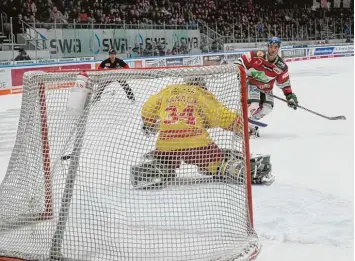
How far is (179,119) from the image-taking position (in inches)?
113

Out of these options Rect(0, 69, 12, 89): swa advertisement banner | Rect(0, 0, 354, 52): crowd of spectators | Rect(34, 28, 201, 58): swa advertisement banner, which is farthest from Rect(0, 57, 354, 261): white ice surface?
Rect(0, 0, 354, 52): crowd of spectators

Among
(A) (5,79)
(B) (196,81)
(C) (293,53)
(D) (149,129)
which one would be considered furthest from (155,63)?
(B) (196,81)

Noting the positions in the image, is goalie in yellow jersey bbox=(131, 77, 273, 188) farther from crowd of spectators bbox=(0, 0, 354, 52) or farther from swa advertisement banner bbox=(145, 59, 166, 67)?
swa advertisement banner bbox=(145, 59, 166, 67)

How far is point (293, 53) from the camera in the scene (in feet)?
71.3

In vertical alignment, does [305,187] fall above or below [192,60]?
below

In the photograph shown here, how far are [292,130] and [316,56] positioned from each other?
16.9 metres

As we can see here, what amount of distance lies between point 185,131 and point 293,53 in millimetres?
19553

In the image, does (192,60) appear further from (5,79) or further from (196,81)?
(196,81)

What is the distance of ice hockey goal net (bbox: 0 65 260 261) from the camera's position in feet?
8.04

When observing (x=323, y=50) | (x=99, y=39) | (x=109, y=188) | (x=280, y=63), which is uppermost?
(x=99, y=39)

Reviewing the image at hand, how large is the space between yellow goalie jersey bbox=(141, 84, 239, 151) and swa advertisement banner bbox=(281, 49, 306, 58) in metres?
18.7

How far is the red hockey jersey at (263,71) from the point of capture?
564cm

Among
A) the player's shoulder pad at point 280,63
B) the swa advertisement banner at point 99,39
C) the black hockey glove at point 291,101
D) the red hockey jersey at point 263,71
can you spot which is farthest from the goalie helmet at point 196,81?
the swa advertisement banner at point 99,39

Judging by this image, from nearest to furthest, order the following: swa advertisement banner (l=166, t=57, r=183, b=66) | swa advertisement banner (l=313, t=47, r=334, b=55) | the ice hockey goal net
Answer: the ice hockey goal net → swa advertisement banner (l=166, t=57, r=183, b=66) → swa advertisement banner (l=313, t=47, r=334, b=55)
